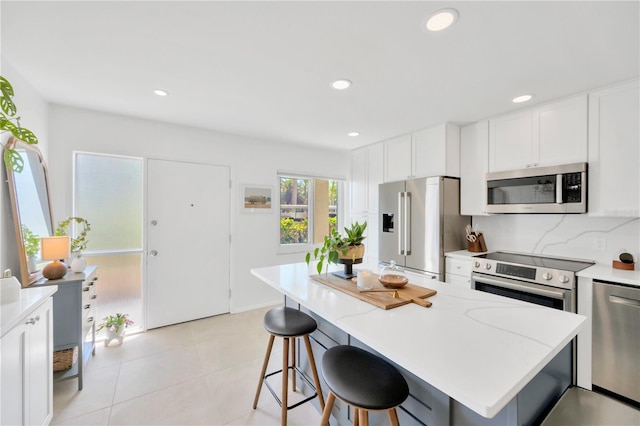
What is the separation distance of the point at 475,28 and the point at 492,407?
1.78 metres

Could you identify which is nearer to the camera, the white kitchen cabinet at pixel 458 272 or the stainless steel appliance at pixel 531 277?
the stainless steel appliance at pixel 531 277

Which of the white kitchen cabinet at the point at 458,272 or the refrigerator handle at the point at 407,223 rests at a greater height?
the refrigerator handle at the point at 407,223

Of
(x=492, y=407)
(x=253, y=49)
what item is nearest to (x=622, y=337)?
(x=492, y=407)

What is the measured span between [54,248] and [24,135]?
1018 mm

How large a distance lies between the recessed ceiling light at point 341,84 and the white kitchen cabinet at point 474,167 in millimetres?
1743

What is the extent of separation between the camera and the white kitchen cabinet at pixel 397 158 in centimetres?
348

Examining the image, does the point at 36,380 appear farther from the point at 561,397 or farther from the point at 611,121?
the point at 611,121

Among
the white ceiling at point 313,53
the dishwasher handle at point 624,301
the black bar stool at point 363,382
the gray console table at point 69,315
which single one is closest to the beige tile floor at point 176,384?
the gray console table at point 69,315

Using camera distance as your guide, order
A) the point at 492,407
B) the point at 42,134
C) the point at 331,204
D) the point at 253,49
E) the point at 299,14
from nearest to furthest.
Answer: the point at 492,407, the point at 299,14, the point at 253,49, the point at 42,134, the point at 331,204

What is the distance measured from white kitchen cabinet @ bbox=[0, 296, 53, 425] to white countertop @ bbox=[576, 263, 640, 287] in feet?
11.6

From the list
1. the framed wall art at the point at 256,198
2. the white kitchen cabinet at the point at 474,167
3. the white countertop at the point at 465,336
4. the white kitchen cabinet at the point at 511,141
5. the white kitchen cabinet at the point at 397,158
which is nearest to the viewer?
the white countertop at the point at 465,336

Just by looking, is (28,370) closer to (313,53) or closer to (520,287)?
(313,53)

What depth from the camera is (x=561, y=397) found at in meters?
Result: 1.12

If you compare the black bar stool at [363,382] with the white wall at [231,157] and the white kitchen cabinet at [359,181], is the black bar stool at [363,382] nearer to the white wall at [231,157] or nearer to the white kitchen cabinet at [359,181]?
the white wall at [231,157]
